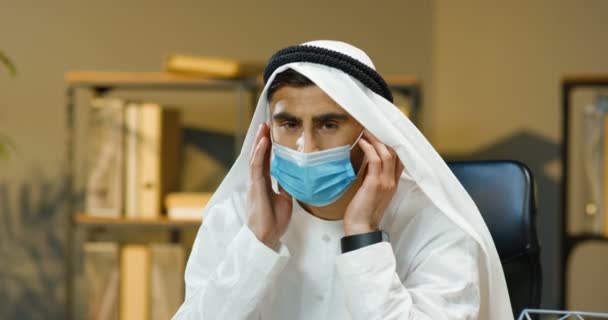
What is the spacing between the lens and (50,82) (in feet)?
11.1

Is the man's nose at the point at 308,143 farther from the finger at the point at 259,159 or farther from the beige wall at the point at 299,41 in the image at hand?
the beige wall at the point at 299,41

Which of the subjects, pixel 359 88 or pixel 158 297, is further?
pixel 158 297

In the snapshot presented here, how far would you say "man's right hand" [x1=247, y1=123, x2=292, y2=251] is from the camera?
1.54m

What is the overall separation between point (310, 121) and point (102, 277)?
1792 mm

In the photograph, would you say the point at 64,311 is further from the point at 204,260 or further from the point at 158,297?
the point at 204,260

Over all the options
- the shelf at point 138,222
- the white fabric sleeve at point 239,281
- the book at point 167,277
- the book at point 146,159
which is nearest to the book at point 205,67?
the book at point 146,159

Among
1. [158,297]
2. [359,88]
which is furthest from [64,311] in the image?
Answer: [359,88]

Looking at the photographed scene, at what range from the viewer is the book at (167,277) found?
3.07m

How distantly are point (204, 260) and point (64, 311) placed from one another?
194 cm

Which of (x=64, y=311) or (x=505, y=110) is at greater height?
(x=505, y=110)

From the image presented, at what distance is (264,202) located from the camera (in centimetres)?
156

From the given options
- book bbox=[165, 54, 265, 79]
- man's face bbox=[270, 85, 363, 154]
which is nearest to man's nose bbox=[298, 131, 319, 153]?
man's face bbox=[270, 85, 363, 154]

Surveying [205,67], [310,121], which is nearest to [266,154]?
[310,121]

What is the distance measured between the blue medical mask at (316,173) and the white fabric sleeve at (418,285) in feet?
0.52
